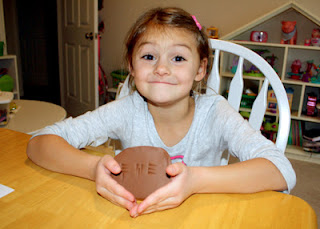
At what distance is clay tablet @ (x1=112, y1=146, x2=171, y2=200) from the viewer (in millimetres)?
530

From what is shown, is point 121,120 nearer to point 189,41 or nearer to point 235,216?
point 189,41

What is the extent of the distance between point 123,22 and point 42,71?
7.60 feet

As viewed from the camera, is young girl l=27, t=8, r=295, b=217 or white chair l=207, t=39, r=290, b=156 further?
white chair l=207, t=39, r=290, b=156

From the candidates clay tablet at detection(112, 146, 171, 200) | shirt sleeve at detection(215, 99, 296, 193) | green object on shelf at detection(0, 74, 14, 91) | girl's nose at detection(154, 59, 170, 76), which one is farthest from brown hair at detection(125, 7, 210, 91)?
green object on shelf at detection(0, 74, 14, 91)

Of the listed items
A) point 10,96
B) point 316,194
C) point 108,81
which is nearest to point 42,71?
point 108,81

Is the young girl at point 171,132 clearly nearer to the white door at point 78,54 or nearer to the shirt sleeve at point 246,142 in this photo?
the shirt sleeve at point 246,142

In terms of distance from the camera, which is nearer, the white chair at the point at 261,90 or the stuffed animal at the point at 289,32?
the white chair at the point at 261,90

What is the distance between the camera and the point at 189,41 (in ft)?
2.86

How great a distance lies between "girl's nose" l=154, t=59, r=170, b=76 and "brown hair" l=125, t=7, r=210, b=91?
0.12 meters

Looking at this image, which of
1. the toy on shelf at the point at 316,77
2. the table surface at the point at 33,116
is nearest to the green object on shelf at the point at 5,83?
the table surface at the point at 33,116

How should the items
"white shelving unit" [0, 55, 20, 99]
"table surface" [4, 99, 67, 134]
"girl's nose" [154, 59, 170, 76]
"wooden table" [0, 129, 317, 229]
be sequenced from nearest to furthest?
"wooden table" [0, 129, 317, 229] < "girl's nose" [154, 59, 170, 76] < "table surface" [4, 99, 67, 134] < "white shelving unit" [0, 55, 20, 99]

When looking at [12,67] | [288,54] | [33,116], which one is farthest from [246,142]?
[12,67]

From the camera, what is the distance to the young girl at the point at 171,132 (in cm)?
56

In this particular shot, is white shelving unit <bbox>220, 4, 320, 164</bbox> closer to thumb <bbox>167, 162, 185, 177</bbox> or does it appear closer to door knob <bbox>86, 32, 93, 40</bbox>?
door knob <bbox>86, 32, 93, 40</bbox>
